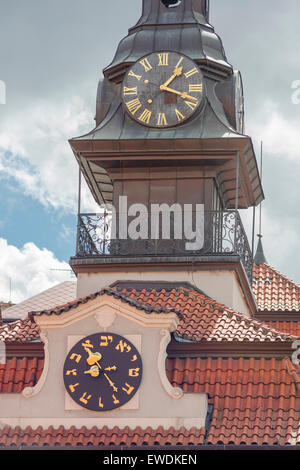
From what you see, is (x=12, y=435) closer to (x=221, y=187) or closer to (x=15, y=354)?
(x=15, y=354)

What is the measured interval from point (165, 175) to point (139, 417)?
786 centimetres

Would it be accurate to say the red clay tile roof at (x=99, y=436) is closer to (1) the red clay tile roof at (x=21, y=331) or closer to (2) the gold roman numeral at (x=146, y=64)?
(1) the red clay tile roof at (x=21, y=331)

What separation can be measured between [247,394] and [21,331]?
18.2ft

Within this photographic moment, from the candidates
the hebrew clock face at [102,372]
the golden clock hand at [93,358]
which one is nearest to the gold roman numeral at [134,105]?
the hebrew clock face at [102,372]

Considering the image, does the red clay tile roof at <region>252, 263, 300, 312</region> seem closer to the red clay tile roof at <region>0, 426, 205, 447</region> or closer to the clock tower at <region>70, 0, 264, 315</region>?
the clock tower at <region>70, 0, 264, 315</region>

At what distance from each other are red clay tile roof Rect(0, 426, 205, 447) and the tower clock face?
8.50 m

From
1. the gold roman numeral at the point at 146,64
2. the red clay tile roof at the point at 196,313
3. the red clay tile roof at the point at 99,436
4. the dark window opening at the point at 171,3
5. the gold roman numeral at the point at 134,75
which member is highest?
the dark window opening at the point at 171,3

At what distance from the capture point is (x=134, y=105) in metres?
35.4

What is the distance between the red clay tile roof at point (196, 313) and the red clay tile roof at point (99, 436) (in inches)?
92.6

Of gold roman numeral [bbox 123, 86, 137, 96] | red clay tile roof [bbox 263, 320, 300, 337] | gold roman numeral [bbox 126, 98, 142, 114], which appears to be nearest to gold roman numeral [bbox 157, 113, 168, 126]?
gold roman numeral [bbox 126, 98, 142, 114]

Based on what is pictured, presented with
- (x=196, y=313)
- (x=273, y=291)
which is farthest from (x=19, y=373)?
(x=273, y=291)

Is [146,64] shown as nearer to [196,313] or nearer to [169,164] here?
[169,164]

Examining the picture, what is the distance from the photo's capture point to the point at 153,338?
99.2ft

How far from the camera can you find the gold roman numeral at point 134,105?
116ft
